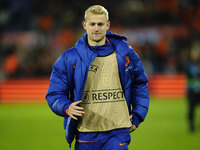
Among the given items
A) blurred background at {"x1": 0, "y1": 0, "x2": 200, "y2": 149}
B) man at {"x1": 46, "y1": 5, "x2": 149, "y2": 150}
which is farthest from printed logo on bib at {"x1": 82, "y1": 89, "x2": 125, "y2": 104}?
blurred background at {"x1": 0, "y1": 0, "x2": 200, "y2": 149}

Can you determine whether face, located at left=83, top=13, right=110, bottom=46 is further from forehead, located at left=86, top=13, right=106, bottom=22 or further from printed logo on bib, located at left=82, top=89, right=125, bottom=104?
printed logo on bib, located at left=82, top=89, right=125, bottom=104

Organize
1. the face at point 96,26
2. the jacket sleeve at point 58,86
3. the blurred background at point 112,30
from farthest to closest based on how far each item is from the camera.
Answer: the blurred background at point 112,30 < the face at point 96,26 < the jacket sleeve at point 58,86

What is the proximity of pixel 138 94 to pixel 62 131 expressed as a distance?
6.00 meters

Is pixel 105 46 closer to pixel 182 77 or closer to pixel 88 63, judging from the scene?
pixel 88 63

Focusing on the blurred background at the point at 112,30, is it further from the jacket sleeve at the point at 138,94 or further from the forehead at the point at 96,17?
the forehead at the point at 96,17

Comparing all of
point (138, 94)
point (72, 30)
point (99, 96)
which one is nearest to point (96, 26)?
point (99, 96)

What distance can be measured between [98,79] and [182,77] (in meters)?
14.6

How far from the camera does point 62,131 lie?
30.7 feet

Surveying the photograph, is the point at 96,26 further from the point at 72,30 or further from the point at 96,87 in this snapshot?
the point at 72,30

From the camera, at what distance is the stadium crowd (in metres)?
18.7

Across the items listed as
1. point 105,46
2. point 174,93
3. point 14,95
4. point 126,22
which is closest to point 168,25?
point 126,22

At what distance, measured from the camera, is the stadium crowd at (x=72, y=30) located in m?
18.7

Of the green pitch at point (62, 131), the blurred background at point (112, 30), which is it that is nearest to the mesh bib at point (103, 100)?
the green pitch at point (62, 131)

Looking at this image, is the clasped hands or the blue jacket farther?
the blue jacket
